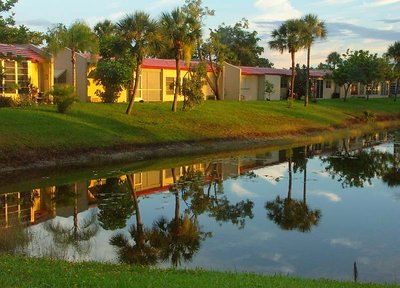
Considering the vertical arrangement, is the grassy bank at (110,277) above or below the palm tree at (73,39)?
below

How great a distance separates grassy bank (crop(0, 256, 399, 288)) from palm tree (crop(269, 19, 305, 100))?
46446 mm

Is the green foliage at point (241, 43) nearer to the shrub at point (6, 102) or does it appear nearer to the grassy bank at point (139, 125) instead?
the grassy bank at point (139, 125)

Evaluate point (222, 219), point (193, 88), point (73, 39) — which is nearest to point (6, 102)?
point (73, 39)

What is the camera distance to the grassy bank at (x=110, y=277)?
8031 millimetres

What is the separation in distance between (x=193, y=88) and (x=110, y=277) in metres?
32.2

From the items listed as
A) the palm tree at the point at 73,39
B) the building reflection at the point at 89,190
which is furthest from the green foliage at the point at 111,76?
the building reflection at the point at 89,190

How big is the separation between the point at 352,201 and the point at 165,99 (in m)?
33.4

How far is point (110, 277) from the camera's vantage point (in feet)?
28.0

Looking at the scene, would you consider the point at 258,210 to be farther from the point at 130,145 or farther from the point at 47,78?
the point at 47,78

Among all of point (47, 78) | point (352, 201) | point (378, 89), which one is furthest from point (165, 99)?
point (378, 89)

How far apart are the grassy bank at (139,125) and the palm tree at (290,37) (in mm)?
5726

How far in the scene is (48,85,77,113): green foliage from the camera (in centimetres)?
3256

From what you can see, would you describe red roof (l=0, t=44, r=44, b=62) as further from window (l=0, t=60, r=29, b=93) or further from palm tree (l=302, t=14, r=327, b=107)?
palm tree (l=302, t=14, r=327, b=107)

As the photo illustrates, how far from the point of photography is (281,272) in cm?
1157
